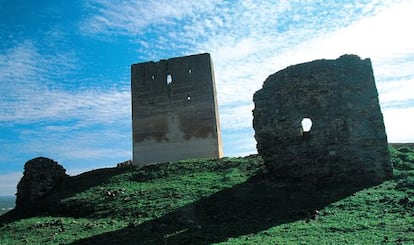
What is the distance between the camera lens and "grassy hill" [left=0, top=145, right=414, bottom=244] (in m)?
9.32

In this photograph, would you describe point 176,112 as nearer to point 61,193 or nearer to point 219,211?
point 61,193

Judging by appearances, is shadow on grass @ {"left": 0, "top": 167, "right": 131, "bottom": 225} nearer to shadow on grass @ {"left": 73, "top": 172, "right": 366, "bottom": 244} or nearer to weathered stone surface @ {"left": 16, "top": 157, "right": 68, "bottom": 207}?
weathered stone surface @ {"left": 16, "top": 157, "right": 68, "bottom": 207}

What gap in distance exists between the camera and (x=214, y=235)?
9.82 m

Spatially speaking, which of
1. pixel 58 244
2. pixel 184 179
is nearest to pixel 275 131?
pixel 184 179

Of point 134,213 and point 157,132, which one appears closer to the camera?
point 134,213

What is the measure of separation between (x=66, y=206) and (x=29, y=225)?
6.71 ft

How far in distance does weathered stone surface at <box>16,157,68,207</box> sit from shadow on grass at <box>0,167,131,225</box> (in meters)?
0.43

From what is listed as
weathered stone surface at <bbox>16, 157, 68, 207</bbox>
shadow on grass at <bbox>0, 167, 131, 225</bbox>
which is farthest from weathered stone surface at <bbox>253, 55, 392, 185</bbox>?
weathered stone surface at <bbox>16, 157, 68, 207</bbox>

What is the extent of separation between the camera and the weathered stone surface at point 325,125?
45.8 ft

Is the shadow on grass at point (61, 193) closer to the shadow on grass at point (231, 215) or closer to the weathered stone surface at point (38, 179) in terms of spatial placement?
the weathered stone surface at point (38, 179)

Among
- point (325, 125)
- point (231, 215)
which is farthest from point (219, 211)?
point (325, 125)

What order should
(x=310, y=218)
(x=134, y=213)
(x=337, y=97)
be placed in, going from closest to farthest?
(x=310, y=218), (x=134, y=213), (x=337, y=97)

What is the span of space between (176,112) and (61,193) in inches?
363

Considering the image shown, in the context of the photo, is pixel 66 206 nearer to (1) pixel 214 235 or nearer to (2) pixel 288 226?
(1) pixel 214 235
